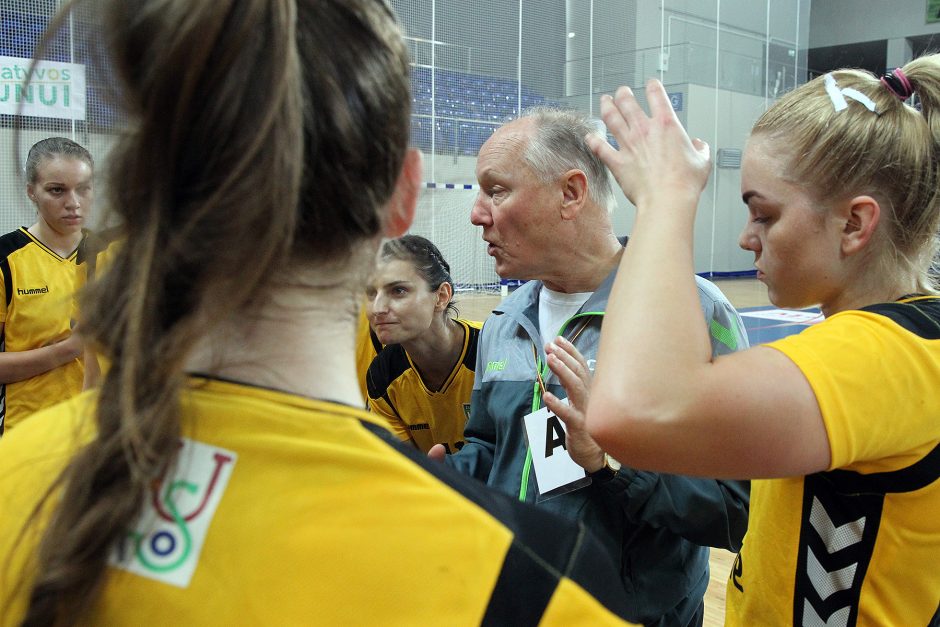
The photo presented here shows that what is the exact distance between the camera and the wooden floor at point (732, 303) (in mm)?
2973

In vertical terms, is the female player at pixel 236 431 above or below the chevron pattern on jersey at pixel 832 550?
above

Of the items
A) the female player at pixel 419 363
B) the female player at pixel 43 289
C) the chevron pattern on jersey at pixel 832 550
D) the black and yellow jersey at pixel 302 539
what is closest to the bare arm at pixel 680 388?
the chevron pattern on jersey at pixel 832 550

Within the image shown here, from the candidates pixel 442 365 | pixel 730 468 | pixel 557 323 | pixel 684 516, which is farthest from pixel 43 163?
pixel 730 468

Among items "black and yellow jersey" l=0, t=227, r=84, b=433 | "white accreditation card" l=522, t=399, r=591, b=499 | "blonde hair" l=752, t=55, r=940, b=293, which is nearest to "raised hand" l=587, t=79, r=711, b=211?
"blonde hair" l=752, t=55, r=940, b=293

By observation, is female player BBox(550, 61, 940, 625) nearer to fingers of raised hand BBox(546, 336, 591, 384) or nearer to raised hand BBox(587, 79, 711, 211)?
raised hand BBox(587, 79, 711, 211)

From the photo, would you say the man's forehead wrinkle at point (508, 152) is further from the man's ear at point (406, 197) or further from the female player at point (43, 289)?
the female player at point (43, 289)

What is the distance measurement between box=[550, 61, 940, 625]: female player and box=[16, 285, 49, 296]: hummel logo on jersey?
110 inches

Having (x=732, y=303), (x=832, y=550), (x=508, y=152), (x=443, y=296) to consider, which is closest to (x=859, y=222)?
(x=832, y=550)

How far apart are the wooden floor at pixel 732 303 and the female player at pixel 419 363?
1.26m

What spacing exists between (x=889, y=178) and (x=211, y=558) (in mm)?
980

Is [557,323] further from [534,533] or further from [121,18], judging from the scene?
[121,18]

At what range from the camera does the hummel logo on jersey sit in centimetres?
300

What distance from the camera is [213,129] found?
545 mm

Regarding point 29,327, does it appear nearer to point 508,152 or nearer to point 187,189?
point 508,152
